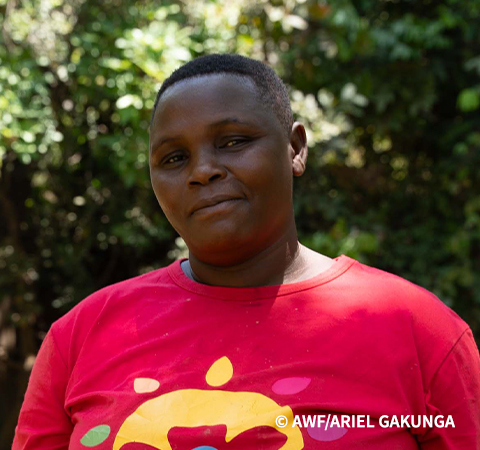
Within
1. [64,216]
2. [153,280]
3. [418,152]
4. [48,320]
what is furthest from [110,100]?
[153,280]

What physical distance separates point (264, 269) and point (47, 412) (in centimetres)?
63

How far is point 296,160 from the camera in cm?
159

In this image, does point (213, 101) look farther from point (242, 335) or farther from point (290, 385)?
point (290, 385)

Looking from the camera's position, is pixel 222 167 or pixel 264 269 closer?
pixel 222 167

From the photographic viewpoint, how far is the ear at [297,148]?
1583mm

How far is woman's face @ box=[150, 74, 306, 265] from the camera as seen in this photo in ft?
4.58

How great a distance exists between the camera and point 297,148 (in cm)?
161

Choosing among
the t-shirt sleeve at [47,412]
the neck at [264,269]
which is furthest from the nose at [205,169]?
the t-shirt sleeve at [47,412]

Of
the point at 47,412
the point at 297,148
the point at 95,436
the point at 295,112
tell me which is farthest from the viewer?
the point at 295,112

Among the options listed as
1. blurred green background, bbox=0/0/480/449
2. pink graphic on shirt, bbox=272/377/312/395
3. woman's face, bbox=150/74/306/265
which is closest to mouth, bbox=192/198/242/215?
woman's face, bbox=150/74/306/265

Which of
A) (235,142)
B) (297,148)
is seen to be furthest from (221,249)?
(297,148)

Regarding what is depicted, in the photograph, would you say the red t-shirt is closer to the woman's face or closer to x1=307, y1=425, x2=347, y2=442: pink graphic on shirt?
x1=307, y1=425, x2=347, y2=442: pink graphic on shirt

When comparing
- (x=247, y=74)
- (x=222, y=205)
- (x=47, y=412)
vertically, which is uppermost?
(x=247, y=74)

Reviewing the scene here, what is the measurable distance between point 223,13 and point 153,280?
2.75m
